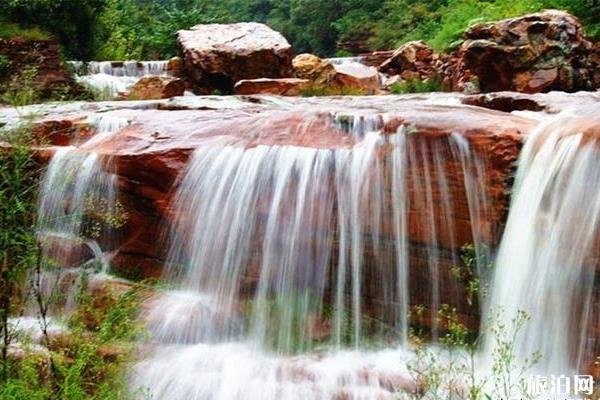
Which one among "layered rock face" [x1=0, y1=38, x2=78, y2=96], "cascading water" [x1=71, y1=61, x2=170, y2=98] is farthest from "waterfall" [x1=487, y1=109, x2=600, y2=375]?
"cascading water" [x1=71, y1=61, x2=170, y2=98]

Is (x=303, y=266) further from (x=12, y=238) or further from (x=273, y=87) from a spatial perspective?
(x=273, y=87)

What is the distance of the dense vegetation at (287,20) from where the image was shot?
1309 cm

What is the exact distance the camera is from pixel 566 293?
4.20 metres

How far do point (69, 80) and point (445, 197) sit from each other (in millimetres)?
9245

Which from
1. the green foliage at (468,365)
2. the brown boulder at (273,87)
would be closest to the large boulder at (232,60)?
the brown boulder at (273,87)

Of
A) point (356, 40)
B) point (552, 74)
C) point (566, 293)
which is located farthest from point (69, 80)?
point (356, 40)

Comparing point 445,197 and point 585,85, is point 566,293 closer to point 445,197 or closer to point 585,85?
point 445,197

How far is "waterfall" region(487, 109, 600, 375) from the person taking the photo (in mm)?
4133

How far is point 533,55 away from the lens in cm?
909

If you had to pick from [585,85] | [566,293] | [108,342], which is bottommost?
[108,342]

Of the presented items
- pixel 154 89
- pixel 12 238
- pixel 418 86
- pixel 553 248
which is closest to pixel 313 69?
pixel 418 86

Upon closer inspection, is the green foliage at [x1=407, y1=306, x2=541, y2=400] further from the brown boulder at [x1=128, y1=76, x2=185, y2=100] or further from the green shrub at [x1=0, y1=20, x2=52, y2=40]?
the green shrub at [x1=0, y1=20, x2=52, y2=40]

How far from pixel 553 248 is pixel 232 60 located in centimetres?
1009

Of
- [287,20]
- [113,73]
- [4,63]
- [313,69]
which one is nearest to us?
[4,63]
